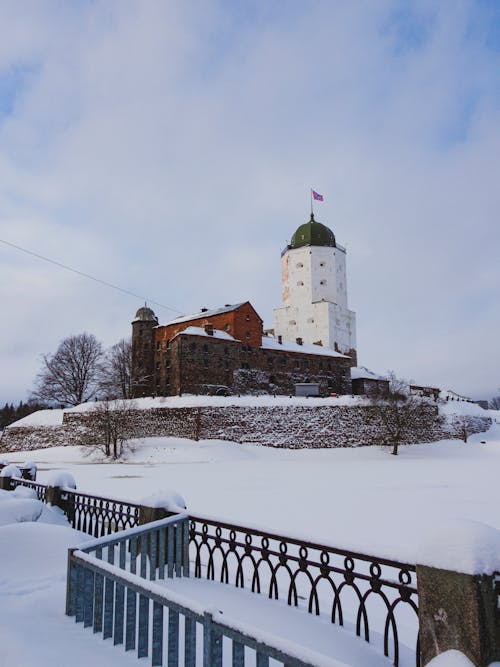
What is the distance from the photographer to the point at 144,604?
11.7 ft

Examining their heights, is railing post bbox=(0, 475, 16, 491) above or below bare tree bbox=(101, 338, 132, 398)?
below

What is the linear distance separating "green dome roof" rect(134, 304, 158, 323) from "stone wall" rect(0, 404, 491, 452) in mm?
13665

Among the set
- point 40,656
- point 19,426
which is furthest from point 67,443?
point 40,656

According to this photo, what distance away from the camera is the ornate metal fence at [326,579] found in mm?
4020

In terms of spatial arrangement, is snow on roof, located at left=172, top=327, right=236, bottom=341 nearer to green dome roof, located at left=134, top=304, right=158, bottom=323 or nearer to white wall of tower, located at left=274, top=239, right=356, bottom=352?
green dome roof, located at left=134, top=304, right=158, bottom=323

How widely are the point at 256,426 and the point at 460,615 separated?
3633cm

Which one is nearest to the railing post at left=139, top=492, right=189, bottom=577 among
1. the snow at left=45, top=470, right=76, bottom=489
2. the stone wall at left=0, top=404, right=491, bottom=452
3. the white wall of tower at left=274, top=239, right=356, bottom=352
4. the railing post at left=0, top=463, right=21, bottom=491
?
the snow at left=45, top=470, right=76, bottom=489

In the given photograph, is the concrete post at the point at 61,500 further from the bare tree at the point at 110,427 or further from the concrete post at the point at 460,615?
the bare tree at the point at 110,427

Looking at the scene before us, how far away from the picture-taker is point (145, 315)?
51.2 m

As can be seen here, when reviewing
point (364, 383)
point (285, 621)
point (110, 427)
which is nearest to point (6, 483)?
point (285, 621)

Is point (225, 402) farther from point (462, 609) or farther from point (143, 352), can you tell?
point (462, 609)

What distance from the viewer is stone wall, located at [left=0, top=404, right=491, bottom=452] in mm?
38312

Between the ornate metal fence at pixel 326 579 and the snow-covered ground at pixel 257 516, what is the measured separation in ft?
0.55

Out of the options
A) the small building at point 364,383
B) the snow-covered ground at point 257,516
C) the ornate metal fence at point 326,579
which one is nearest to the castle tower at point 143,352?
the snow-covered ground at point 257,516
